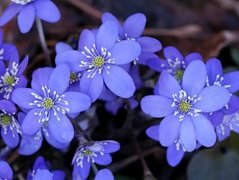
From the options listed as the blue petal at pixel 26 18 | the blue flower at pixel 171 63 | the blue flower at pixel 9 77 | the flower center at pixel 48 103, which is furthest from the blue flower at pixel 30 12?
the blue flower at pixel 171 63

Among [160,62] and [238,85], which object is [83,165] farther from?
[238,85]

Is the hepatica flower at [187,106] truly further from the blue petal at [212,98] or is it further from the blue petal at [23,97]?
the blue petal at [23,97]

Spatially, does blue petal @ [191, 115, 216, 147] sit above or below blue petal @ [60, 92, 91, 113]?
below

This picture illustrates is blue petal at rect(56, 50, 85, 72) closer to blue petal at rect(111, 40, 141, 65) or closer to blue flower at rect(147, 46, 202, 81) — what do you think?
blue petal at rect(111, 40, 141, 65)

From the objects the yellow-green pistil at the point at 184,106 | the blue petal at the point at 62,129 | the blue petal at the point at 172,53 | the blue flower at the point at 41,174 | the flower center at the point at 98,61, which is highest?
the flower center at the point at 98,61

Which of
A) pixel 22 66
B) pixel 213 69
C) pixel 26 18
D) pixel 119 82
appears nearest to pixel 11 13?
pixel 26 18

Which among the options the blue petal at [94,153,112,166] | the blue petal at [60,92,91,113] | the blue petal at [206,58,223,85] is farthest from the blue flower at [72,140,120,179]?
the blue petal at [206,58,223,85]

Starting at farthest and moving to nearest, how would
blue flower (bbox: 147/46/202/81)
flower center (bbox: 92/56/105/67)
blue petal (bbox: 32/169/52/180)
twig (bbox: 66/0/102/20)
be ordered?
twig (bbox: 66/0/102/20) < blue flower (bbox: 147/46/202/81) < flower center (bbox: 92/56/105/67) < blue petal (bbox: 32/169/52/180)
